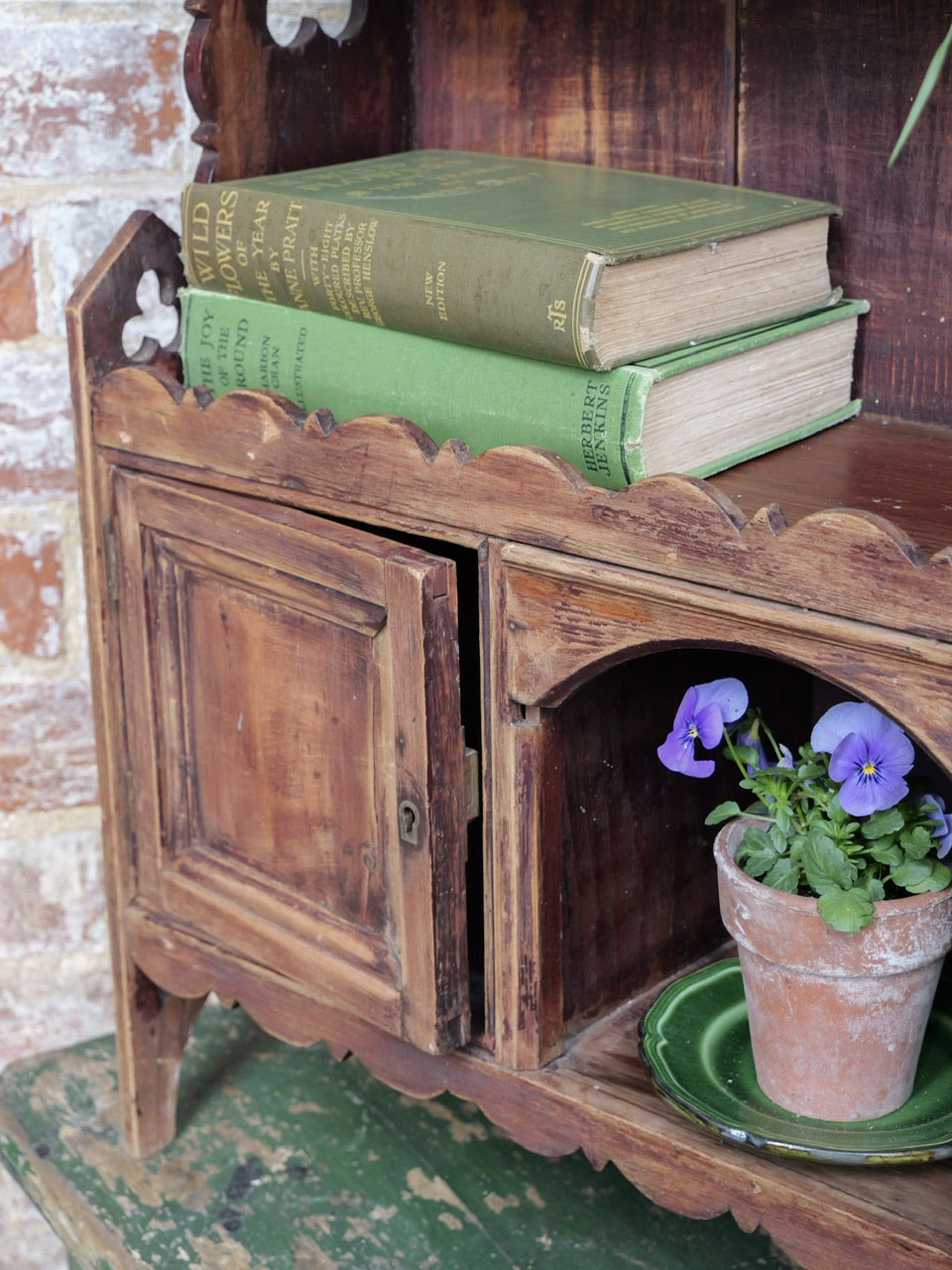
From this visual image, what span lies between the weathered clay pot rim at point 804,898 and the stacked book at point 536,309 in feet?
0.77

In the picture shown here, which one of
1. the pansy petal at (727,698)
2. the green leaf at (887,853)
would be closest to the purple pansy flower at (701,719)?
the pansy petal at (727,698)

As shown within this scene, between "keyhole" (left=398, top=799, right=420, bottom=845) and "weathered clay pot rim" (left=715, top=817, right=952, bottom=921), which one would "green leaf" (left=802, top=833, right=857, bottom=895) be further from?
"keyhole" (left=398, top=799, right=420, bottom=845)

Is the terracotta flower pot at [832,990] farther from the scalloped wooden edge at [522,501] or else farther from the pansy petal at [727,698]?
the scalloped wooden edge at [522,501]

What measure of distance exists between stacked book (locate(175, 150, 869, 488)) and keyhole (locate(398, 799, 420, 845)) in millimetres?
219

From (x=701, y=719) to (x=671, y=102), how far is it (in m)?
0.46

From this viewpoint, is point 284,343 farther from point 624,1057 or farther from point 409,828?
point 624,1057

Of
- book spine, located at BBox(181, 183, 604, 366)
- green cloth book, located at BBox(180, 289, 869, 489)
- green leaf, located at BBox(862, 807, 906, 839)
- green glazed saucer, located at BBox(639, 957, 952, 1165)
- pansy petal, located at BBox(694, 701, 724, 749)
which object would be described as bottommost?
green glazed saucer, located at BBox(639, 957, 952, 1165)

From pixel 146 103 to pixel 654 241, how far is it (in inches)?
26.2

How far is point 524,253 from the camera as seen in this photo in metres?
0.85

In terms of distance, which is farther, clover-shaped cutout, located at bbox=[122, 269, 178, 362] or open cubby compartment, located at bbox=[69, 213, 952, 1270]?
clover-shaped cutout, located at bbox=[122, 269, 178, 362]

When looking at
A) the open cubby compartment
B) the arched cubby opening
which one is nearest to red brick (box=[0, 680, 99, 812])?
the open cubby compartment

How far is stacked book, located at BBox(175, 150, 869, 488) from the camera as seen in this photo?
85cm

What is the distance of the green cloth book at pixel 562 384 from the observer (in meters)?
0.86

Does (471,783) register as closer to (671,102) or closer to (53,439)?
(671,102)
